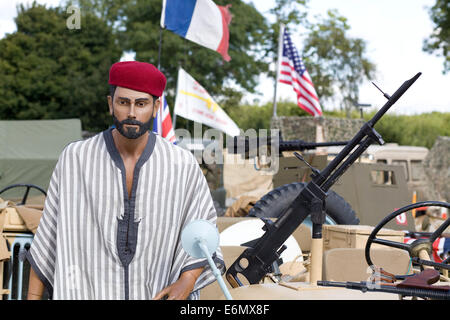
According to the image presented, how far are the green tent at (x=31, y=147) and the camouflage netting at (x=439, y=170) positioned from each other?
1046 cm

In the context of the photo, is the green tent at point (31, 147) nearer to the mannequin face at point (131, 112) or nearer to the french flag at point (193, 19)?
the french flag at point (193, 19)

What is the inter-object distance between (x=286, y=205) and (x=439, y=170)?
13759 mm

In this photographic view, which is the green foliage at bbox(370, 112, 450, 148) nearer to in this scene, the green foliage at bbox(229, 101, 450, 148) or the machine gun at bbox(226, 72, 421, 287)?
the green foliage at bbox(229, 101, 450, 148)

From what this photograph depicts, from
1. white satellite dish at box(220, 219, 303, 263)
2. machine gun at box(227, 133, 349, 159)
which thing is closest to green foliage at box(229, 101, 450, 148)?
machine gun at box(227, 133, 349, 159)

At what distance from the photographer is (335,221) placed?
6.24 m

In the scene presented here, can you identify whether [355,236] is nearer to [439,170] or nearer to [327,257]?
[327,257]

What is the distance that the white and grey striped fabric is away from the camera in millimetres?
2271

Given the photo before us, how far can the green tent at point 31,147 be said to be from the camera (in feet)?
52.4

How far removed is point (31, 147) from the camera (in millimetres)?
16438

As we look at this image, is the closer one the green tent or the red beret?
the red beret

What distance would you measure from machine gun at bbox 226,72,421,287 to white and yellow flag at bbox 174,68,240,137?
7604 mm
